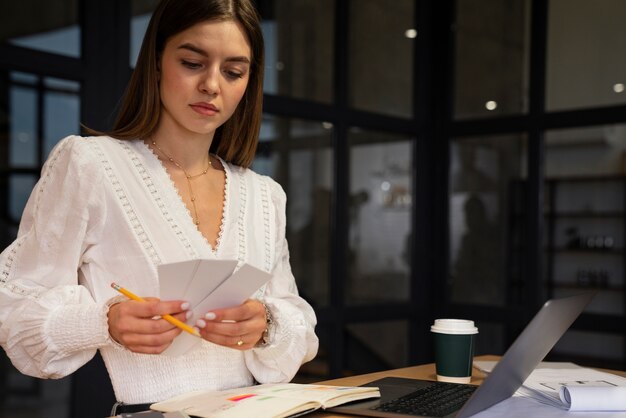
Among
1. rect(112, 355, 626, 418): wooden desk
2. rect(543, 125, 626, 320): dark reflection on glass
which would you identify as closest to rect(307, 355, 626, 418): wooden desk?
rect(112, 355, 626, 418): wooden desk

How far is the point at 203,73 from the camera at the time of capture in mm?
1576

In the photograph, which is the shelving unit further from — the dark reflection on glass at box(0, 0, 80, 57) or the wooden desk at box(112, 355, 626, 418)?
the dark reflection on glass at box(0, 0, 80, 57)

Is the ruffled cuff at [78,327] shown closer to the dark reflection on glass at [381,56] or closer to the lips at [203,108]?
the lips at [203,108]

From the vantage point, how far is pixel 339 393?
130 cm

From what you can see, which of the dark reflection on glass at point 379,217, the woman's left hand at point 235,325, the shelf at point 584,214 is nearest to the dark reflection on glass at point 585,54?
the shelf at point 584,214

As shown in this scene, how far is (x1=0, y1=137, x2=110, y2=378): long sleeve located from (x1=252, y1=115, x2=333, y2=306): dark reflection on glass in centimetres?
204

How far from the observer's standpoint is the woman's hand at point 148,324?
1244 millimetres

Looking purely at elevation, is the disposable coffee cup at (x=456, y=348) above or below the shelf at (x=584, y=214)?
below

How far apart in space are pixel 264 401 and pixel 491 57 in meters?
3.42

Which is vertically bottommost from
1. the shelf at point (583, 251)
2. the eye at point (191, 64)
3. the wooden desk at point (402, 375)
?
the wooden desk at point (402, 375)

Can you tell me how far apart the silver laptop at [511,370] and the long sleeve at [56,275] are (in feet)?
1.61

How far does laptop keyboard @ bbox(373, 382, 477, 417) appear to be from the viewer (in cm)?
127

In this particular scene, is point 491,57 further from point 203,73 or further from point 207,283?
point 207,283

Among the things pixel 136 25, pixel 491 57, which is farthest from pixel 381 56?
pixel 136 25
